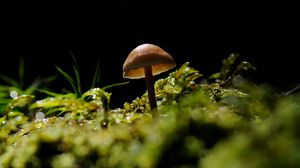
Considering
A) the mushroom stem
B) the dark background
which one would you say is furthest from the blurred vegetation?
the dark background

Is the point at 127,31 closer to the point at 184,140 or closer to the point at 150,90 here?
the point at 150,90

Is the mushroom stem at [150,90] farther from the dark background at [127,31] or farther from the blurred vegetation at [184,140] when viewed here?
the dark background at [127,31]

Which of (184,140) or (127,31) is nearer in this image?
(184,140)

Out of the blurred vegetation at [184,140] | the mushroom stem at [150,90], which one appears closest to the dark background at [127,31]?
the mushroom stem at [150,90]

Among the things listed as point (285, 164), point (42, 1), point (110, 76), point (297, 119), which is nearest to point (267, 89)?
point (297, 119)

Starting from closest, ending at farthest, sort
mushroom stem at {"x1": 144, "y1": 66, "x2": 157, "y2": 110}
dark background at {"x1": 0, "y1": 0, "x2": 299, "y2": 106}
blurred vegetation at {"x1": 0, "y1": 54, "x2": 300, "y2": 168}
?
Answer: 1. blurred vegetation at {"x1": 0, "y1": 54, "x2": 300, "y2": 168}
2. mushroom stem at {"x1": 144, "y1": 66, "x2": 157, "y2": 110}
3. dark background at {"x1": 0, "y1": 0, "x2": 299, "y2": 106}

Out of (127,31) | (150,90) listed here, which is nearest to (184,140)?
(150,90)

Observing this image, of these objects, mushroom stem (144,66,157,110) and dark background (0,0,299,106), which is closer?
mushroom stem (144,66,157,110)

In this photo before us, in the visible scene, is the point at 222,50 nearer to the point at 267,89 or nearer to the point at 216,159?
the point at 267,89

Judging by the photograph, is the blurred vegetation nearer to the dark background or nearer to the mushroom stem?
the mushroom stem
